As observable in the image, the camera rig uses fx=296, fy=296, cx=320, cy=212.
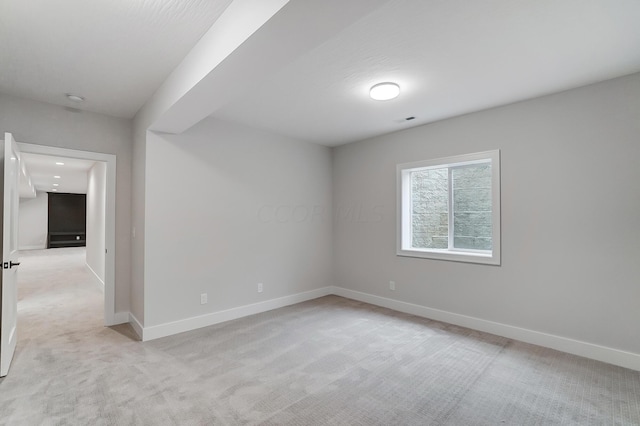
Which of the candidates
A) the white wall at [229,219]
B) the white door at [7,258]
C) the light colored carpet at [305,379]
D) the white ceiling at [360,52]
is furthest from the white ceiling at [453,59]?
the light colored carpet at [305,379]

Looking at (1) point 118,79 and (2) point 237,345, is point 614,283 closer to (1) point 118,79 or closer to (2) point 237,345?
Answer: (2) point 237,345

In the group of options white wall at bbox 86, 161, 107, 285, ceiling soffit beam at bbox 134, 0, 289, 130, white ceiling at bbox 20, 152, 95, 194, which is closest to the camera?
ceiling soffit beam at bbox 134, 0, 289, 130

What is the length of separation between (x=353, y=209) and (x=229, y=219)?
2.07m

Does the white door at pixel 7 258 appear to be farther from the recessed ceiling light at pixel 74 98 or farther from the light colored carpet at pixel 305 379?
the recessed ceiling light at pixel 74 98

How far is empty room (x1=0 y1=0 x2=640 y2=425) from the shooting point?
200cm

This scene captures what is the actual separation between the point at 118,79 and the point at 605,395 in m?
4.88

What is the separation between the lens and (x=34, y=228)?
12.5 metres

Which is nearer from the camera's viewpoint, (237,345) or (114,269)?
(237,345)

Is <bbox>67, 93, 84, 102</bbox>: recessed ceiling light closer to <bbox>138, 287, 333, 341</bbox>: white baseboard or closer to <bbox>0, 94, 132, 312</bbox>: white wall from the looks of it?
<bbox>0, 94, 132, 312</bbox>: white wall

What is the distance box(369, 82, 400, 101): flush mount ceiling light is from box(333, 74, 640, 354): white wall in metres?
1.32

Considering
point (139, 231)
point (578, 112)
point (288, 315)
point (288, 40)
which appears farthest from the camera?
point (288, 315)

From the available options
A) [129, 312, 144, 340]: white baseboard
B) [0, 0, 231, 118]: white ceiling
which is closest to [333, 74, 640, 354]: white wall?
[0, 0, 231, 118]: white ceiling

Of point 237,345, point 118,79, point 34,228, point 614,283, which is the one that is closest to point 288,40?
point 118,79

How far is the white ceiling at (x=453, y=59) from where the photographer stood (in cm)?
189
